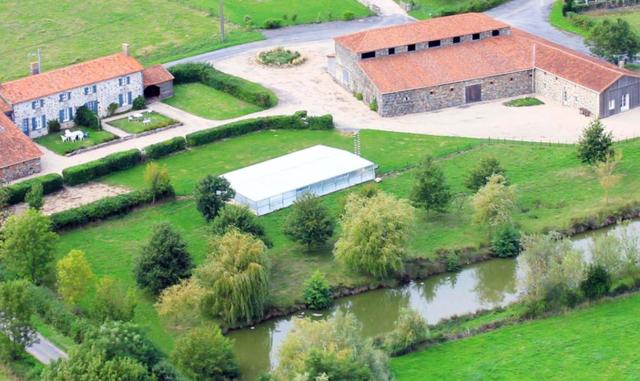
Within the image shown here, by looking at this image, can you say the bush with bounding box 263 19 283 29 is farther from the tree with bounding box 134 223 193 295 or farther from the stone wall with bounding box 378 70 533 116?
the tree with bounding box 134 223 193 295

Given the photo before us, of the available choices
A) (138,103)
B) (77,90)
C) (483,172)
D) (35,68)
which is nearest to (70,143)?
(77,90)

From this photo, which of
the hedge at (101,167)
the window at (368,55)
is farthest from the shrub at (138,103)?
the window at (368,55)

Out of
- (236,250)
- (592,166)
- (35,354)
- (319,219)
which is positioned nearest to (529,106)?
(592,166)

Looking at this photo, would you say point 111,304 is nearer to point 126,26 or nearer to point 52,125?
point 52,125

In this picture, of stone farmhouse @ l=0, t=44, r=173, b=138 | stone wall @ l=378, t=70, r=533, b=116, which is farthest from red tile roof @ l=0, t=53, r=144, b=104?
stone wall @ l=378, t=70, r=533, b=116

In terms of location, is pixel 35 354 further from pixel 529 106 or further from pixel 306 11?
pixel 306 11

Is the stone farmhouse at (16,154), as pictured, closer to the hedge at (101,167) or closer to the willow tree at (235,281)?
the hedge at (101,167)
